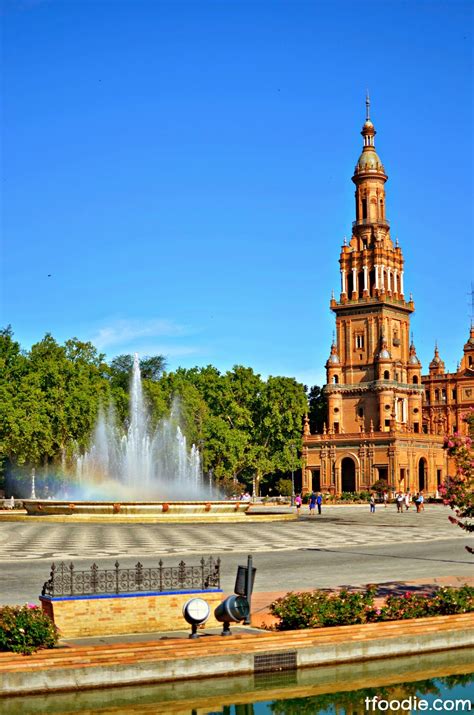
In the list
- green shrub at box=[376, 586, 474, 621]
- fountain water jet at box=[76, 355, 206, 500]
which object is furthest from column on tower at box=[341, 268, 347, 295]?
green shrub at box=[376, 586, 474, 621]

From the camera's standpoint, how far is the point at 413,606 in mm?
17391

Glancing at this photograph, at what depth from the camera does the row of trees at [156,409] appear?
76250 mm

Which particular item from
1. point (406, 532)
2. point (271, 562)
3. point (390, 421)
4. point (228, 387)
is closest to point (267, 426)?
point (228, 387)

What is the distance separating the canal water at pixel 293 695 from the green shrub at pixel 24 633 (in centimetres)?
81

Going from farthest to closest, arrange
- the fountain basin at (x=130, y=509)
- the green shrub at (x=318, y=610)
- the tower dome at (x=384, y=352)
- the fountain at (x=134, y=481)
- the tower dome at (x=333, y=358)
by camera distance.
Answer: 1. the tower dome at (x=333, y=358)
2. the tower dome at (x=384, y=352)
3. the fountain at (x=134, y=481)
4. the fountain basin at (x=130, y=509)
5. the green shrub at (x=318, y=610)

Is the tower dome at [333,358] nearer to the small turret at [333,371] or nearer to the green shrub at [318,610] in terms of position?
the small turret at [333,371]

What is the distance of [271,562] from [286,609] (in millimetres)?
12185

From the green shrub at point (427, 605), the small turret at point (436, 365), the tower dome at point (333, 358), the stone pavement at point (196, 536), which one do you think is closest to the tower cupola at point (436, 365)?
the small turret at point (436, 365)

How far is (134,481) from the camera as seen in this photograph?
59.8 metres

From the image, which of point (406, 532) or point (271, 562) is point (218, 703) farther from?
point (406, 532)

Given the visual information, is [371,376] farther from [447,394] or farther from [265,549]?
[265,549]

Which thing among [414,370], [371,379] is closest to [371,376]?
[371,379]

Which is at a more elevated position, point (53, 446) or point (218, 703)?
point (53, 446)

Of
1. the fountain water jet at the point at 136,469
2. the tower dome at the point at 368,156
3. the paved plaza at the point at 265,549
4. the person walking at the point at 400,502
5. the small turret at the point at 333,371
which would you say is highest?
the tower dome at the point at 368,156
